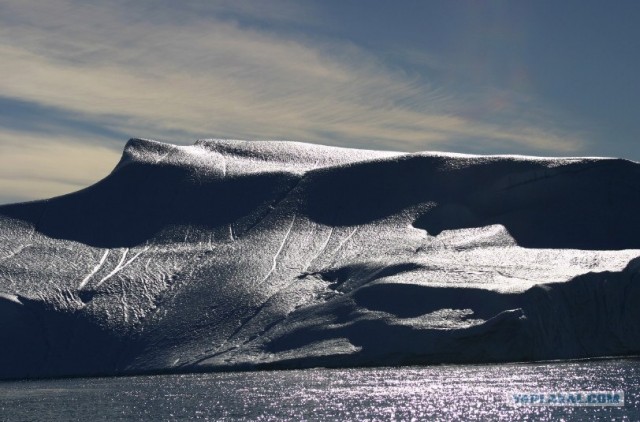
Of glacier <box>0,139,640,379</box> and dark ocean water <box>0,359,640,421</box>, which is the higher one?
glacier <box>0,139,640,379</box>

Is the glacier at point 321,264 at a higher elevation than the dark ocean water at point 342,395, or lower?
higher

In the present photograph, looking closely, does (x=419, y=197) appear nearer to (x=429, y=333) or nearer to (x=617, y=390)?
(x=429, y=333)

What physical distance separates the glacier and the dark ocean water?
3.31 m

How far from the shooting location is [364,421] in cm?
5828

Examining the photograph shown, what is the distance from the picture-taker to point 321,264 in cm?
10725

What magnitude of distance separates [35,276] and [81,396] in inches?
1254

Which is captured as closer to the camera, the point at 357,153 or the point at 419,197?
the point at 419,197

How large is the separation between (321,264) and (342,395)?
118ft

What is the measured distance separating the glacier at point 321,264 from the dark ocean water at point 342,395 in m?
3.31

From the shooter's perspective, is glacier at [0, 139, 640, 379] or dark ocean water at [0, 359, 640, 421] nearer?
dark ocean water at [0, 359, 640, 421]

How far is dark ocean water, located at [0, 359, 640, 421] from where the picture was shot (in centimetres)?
6216

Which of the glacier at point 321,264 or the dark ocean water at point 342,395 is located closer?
the dark ocean water at point 342,395

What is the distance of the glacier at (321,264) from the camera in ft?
298

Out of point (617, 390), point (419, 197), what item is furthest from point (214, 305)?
point (617, 390)
